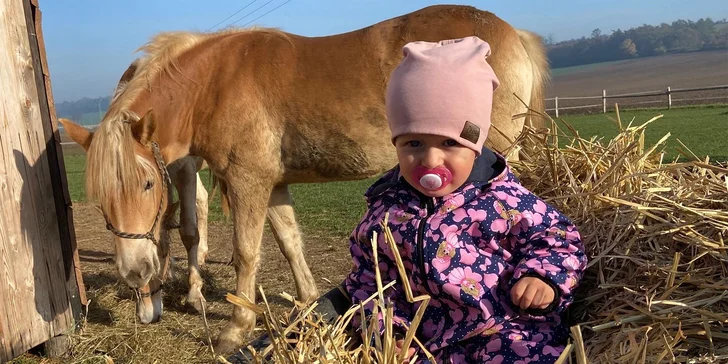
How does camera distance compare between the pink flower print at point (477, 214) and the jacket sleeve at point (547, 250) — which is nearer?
the jacket sleeve at point (547, 250)

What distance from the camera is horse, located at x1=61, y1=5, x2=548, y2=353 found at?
431 centimetres

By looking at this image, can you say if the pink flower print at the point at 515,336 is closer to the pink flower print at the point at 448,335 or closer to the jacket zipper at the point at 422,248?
the pink flower print at the point at 448,335

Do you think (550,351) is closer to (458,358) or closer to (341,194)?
(458,358)

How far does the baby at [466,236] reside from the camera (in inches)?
75.5

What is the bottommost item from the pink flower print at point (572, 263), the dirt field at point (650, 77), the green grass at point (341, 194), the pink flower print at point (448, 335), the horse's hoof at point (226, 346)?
the dirt field at point (650, 77)

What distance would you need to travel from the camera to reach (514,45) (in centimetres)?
461

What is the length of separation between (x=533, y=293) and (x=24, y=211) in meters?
3.23

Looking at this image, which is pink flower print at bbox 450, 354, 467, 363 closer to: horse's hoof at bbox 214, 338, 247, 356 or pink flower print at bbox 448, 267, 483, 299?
pink flower print at bbox 448, 267, 483, 299

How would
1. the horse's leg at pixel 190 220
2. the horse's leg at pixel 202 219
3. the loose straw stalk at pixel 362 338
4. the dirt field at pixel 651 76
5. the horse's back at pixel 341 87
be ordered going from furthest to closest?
1. the dirt field at pixel 651 76
2. the horse's leg at pixel 202 219
3. the horse's leg at pixel 190 220
4. the horse's back at pixel 341 87
5. the loose straw stalk at pixel 362 338

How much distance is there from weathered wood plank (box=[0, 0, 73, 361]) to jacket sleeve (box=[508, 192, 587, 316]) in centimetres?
306

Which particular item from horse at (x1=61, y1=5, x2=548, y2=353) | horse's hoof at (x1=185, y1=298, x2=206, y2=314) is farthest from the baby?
horse's hoof at (x1=185, y1=298, x2=206, y2=314)

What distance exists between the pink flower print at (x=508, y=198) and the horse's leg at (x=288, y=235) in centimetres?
302

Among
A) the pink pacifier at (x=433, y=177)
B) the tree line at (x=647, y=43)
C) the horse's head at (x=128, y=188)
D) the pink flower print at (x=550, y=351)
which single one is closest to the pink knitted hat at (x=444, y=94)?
the pink pacifier at (x=433, y=177)

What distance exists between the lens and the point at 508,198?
2.10 metres
